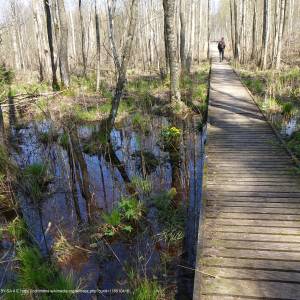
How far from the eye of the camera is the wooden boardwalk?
3283 millimetres

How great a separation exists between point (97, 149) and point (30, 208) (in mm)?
2983

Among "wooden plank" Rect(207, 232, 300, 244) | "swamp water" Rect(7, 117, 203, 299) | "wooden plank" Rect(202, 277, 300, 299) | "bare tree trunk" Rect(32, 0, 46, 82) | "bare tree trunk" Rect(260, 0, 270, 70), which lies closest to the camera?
"wooden plank" Rect(202, 277, 300, 299)

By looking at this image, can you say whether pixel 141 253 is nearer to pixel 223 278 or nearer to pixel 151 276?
pixel 151 276

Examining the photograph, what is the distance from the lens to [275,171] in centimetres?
574

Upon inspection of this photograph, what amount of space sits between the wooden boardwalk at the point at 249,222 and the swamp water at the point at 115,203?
1.57ft

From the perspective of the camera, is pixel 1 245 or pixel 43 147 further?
pixel 43 147

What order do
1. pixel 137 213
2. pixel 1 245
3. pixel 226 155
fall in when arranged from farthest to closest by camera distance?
pixel 226 155 < pixel 137 213 < pixel 1 245

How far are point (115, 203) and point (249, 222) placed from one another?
2372 mm

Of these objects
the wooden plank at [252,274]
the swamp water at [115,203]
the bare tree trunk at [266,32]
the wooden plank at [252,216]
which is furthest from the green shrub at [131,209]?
the bare tree trunk at [266,32]

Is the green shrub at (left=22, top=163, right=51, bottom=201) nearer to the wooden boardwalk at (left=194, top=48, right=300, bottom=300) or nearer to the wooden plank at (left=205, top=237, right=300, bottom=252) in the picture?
the wooden boardwalk at (left=194, top=48, right=300, bottom=300)

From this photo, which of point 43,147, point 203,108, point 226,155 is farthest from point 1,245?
point 203,108

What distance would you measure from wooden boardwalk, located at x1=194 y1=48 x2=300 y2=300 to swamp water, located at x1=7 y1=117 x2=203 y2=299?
48cm

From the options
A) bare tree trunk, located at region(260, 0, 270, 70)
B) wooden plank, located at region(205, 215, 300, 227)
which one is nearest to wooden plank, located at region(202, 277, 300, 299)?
wooden plank, located at region(205, 215, 300, 227)

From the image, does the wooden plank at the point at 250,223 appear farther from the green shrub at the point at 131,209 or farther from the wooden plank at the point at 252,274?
the green shrub at the point at 131,209
